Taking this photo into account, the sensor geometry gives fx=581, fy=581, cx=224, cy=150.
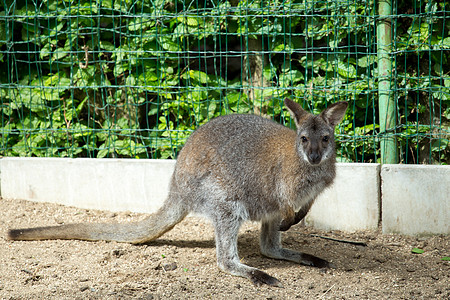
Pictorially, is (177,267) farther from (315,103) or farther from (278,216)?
(315,103)

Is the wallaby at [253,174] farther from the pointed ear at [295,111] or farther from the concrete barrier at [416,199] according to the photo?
the concrete barrier at [416,199]

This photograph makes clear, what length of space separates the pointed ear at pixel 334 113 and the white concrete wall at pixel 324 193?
0.86 metres

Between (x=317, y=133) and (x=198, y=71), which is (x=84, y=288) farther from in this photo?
(x=198, y=71)

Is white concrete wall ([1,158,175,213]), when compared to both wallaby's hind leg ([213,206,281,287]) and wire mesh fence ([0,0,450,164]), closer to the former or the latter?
wire mesh fence ([0,0,450,164])

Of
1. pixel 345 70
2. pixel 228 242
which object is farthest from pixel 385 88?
pixel 228 242

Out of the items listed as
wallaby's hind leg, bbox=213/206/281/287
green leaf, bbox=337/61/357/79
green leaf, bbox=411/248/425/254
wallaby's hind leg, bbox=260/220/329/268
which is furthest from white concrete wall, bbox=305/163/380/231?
wallaby's hind leg, bbox=213/206/281/287

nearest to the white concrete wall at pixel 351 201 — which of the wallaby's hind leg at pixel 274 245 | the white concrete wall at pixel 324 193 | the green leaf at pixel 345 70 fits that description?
the white concrete wall at pixel 324 193

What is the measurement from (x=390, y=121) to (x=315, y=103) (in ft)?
2.23

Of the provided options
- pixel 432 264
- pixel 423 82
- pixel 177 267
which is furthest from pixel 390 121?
pixel 177 267

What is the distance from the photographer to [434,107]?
5.09 metres

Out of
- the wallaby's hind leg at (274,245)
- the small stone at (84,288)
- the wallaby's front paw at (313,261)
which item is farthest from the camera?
the wallaby's hind leg at (274,245)

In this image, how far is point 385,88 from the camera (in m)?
4.94

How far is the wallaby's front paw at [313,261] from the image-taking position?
14.3ft

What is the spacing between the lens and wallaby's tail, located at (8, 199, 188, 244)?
181 inches
